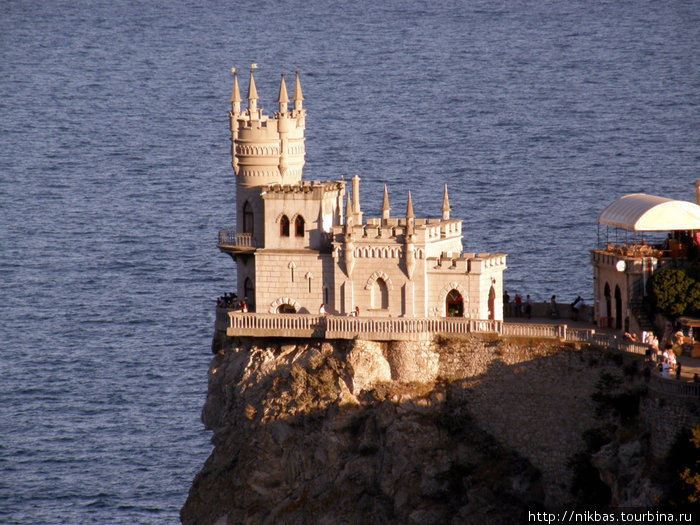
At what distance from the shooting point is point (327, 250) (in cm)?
11656

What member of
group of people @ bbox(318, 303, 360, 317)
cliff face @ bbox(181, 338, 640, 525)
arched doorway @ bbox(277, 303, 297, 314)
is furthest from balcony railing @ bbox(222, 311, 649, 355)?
arched doorway @ bbox(277, 303, 297, 314)

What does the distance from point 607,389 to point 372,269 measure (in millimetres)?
15744

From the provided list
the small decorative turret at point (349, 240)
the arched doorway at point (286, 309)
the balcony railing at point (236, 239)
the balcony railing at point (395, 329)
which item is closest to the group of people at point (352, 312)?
the balcony railing at point (395, 329)

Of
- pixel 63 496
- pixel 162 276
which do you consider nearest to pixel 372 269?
pixel 63 496

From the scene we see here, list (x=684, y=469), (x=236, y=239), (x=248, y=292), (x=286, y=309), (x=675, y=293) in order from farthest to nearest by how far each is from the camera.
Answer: (x=236, y=239) < (x=248, y=292) < (x=286, y=309) < (x=675, y=293) < (x=684, y=469)

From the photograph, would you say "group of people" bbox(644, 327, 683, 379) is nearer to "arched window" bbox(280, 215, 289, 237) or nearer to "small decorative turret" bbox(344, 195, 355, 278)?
"small decorative turret" bbox(344, 195, 355, 278)

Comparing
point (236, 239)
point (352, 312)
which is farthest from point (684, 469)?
point (236, 239)

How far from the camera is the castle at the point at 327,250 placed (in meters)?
114

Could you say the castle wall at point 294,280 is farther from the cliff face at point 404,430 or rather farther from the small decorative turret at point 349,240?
the cliff face at point 404,430

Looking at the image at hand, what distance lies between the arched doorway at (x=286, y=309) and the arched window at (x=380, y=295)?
15.9 ft

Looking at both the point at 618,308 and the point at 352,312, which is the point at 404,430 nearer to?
the point at 352,312

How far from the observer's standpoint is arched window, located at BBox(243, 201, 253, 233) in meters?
120

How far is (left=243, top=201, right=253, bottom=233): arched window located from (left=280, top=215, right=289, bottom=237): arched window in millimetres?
2996

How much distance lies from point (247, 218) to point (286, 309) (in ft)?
21.3
